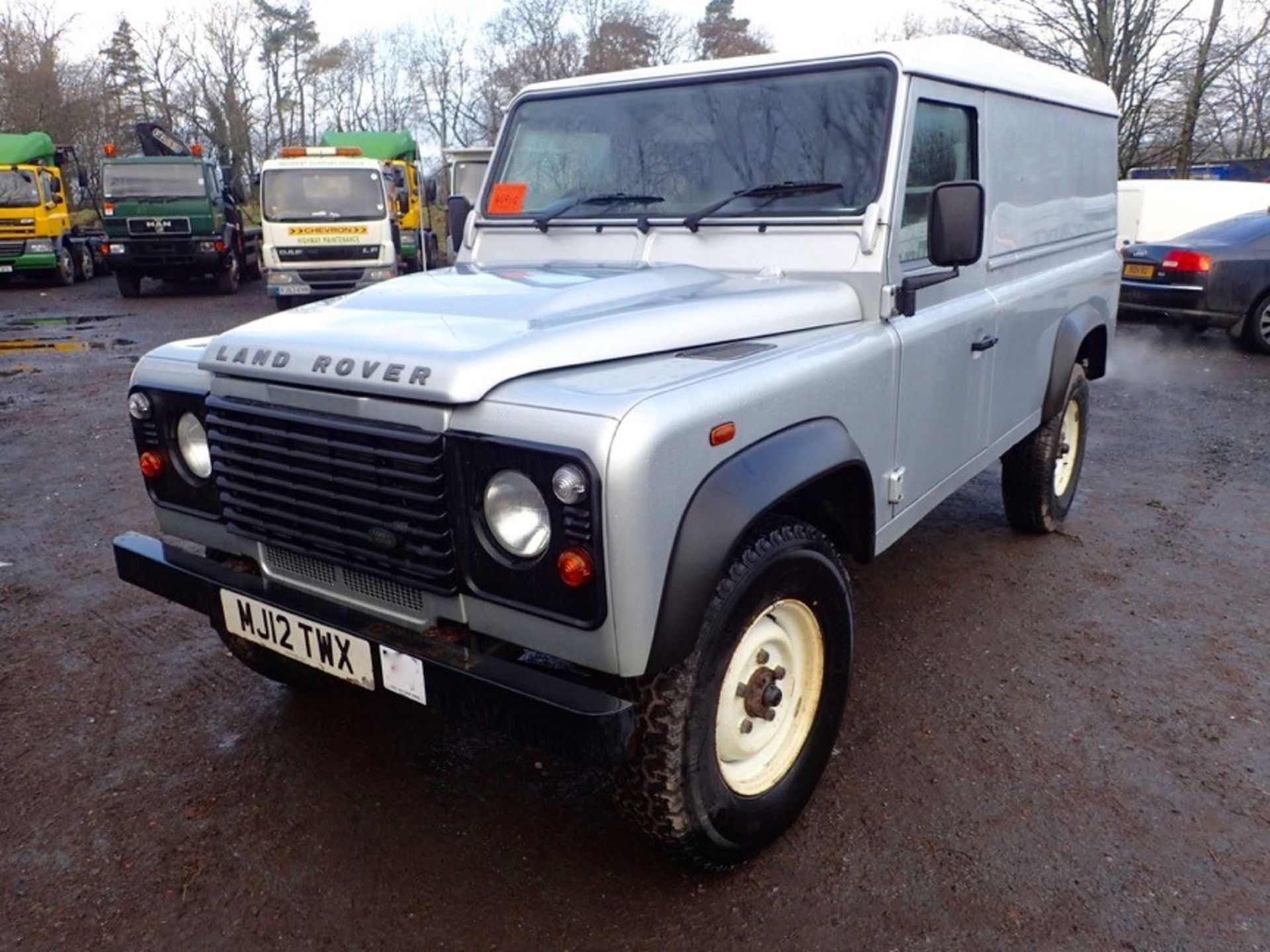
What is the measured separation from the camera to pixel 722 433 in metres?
2.23

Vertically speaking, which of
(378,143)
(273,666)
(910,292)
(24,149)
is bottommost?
(273,666)

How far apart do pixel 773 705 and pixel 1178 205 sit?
14.7m

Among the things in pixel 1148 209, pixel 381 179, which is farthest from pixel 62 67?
pixel 1148 209

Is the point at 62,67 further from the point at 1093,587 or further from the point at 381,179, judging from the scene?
the point at 1093,587

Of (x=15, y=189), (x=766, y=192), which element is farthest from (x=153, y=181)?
(x=766, y=192)

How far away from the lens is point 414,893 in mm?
2580

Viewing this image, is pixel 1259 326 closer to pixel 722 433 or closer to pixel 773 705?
pixel 773 705

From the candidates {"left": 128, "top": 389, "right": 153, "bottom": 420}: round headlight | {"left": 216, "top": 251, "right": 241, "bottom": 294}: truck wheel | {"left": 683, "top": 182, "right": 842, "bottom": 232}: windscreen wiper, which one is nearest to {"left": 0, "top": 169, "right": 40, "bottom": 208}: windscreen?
{"left": 216, "top": 251, "right": 241, "bottom": 294}: truck wheel

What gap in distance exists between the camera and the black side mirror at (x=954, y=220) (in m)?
2.93

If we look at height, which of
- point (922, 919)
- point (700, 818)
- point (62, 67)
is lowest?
point (922, 919)

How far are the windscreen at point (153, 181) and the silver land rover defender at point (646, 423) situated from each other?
1662 cm

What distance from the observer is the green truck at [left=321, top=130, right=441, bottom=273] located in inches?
704

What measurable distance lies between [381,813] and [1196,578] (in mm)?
3849

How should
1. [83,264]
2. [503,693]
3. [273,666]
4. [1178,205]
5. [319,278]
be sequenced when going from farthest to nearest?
[83,264], [319,278], [1178,205], [273,666], [503,693]
